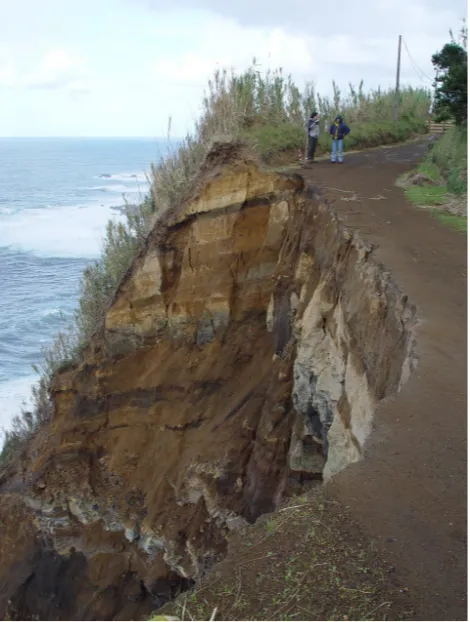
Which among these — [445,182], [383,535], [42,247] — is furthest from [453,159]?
[42,247]

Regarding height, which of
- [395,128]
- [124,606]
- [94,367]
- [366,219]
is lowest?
[124,606]

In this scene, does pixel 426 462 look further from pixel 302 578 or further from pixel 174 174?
pixel 174 174

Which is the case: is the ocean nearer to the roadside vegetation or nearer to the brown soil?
the roadside vegetation

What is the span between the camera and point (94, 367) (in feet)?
31.5

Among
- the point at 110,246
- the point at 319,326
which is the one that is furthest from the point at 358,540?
the point at 110,246

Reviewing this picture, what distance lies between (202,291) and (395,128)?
37.8 feet

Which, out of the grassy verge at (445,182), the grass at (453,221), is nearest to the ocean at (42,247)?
the grassy verge at (445,182)

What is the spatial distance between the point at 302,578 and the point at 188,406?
20.4 feet

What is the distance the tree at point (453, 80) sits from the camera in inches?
424

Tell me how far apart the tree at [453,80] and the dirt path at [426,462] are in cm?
506

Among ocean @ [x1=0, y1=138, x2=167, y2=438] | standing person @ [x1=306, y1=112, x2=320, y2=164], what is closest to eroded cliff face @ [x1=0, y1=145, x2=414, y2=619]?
ocean @ [x1=0, y1=138, x2=167, y2=438]

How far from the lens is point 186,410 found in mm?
9305

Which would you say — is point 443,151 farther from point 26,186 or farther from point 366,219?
point 26,186

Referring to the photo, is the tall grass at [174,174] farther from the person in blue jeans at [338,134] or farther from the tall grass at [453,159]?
the tall grass at [453,159]
